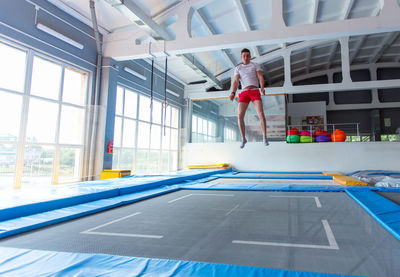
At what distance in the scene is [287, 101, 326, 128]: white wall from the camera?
11172 millimetres

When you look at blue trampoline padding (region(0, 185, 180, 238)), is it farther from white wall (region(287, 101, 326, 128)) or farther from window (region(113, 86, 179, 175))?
white wall (region(287, 101, 326, 128))

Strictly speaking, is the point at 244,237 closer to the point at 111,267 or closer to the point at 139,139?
the point at 111,267

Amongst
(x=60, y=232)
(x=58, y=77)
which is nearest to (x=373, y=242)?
(x=60, y=232)

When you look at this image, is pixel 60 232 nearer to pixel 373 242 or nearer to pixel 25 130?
pixel 373 242

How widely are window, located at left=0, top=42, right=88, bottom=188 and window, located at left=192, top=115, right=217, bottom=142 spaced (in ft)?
15.5

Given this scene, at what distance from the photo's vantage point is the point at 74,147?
5.27 metres

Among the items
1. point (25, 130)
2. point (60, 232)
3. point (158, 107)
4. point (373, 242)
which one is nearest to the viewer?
point (373, 242)

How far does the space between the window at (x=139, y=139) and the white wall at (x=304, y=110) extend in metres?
5.78

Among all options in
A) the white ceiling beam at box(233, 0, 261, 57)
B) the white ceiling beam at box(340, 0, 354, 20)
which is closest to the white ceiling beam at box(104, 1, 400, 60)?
the white ceiling beam at box(233, 0, 261, 57)

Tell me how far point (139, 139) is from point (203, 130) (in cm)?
307

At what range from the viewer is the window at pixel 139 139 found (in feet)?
21.9

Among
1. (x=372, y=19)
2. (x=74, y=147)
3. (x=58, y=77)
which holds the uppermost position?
(x=372, y=19)

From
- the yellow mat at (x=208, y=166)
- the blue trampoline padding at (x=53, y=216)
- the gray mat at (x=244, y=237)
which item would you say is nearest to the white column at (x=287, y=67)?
the yellow mat at (x=208, y=166)

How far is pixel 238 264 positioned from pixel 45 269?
82 cm
